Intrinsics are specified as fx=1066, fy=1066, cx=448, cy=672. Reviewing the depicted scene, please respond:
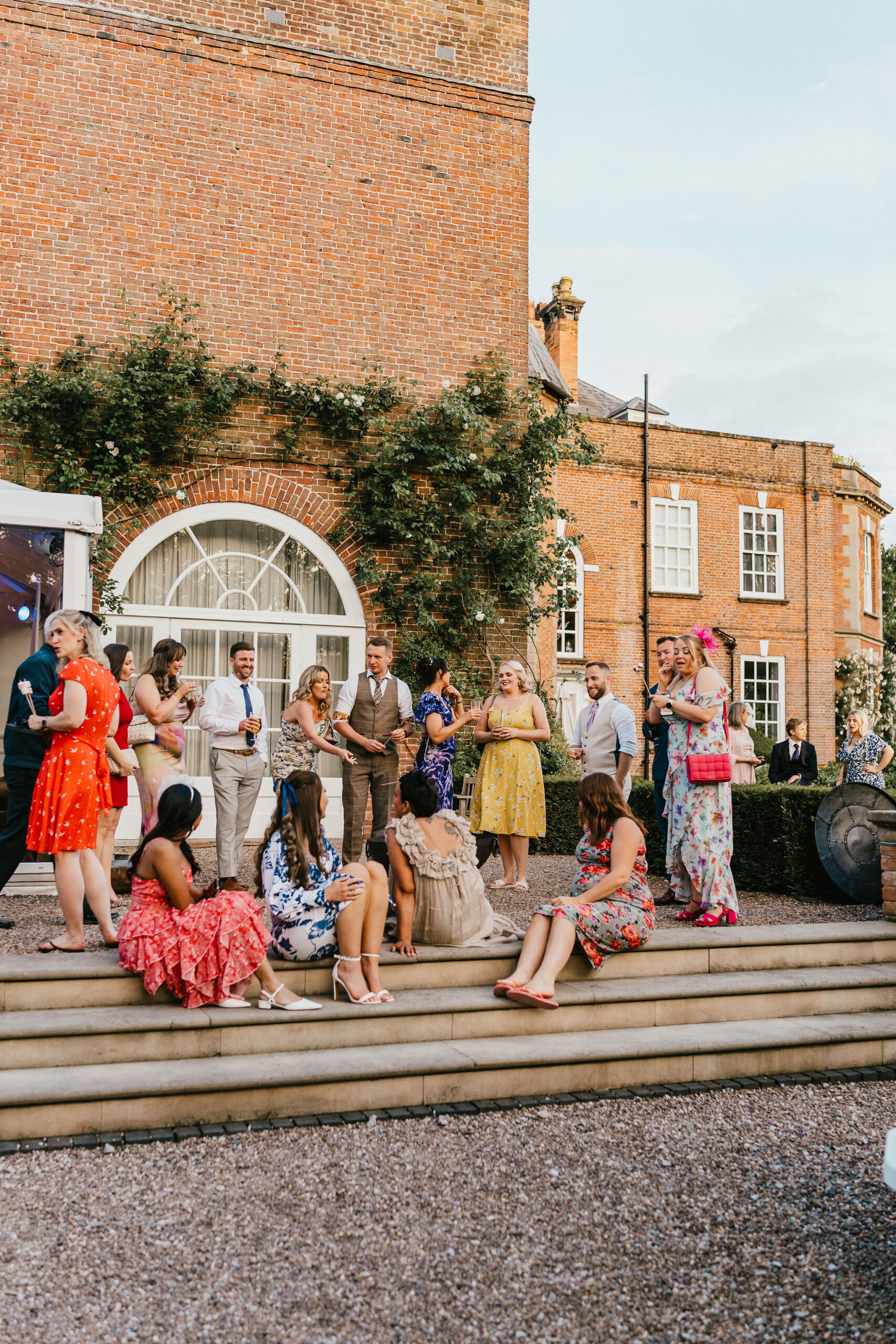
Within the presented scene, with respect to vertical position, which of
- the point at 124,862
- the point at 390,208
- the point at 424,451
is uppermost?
the point at 390,208

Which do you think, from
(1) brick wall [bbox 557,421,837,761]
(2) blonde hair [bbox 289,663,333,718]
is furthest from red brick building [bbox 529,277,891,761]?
(2) blonde hair [bbox 289,663,333,718]

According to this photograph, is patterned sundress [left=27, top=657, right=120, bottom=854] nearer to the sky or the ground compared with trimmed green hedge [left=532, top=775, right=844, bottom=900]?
nearer to the sky

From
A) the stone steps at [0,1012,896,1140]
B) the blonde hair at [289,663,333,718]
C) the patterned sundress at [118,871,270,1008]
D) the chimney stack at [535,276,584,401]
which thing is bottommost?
the stone steps at [0,1012,896,1140]

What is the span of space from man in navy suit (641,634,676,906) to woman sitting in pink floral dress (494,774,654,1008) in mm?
1440

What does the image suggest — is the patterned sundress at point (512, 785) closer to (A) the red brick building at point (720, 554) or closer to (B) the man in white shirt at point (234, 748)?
(B) the man in white shirt at point (234, 748)

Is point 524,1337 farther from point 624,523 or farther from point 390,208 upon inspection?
point 624,523

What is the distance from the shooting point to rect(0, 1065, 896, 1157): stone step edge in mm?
3971

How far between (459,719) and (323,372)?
204 inches

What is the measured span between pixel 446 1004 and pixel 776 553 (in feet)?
66.6

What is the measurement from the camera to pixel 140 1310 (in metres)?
2.84

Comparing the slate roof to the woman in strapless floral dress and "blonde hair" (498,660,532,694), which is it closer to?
Answer: "blonde hair" (498,660,532,694)

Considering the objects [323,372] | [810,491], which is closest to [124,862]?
[323,372]

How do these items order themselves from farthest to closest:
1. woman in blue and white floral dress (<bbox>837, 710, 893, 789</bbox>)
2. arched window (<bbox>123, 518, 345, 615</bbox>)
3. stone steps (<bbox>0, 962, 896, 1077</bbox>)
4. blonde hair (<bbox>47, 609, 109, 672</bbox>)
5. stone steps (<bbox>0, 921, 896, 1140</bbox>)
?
arched window (<bbox>123, 518, 345, 615</bbox>) < woman in blue and white floral dress (<bbox>837, 710, 893, 789</bbox>) < blonde hair (<bbox>47, 609, 109, 672</bbox>) < stone steps (<bbox>0, 962, 896, 1077</bbox>) < stone steps (<bbox>0, 921, 896, 1140</bbox>)

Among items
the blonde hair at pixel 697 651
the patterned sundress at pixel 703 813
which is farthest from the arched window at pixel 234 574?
the patterned sundress at pixel 703 813
